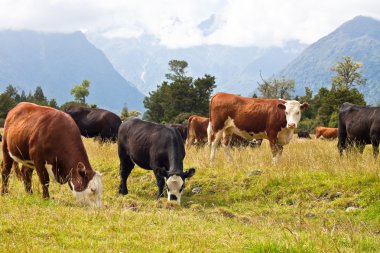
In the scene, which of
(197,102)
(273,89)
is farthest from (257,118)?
(273,89)

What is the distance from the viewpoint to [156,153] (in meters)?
11.8

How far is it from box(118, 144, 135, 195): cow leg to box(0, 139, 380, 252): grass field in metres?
0.36

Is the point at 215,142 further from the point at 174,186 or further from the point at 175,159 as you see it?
the point at 174,186

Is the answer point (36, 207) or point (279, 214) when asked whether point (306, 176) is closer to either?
point (279, 214)

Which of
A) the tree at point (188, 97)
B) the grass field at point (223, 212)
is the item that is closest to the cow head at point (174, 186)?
the grass field at point (223, 212)

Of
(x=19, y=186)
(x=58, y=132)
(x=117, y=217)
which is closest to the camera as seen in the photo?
(x=117, y=217)

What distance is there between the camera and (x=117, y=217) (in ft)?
24.4

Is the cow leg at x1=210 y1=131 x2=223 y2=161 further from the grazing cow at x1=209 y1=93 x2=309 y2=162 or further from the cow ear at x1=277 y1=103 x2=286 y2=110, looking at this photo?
the cow ear at x1=277 y1=103 x2=286 y2=110

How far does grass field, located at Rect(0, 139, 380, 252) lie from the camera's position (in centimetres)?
593

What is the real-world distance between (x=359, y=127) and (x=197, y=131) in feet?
33.0

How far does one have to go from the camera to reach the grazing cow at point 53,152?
8.84 meters

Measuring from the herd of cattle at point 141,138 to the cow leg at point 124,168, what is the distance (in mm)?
17

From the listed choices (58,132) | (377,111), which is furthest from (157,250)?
(377,111)

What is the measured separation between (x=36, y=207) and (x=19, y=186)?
3.95 metres
